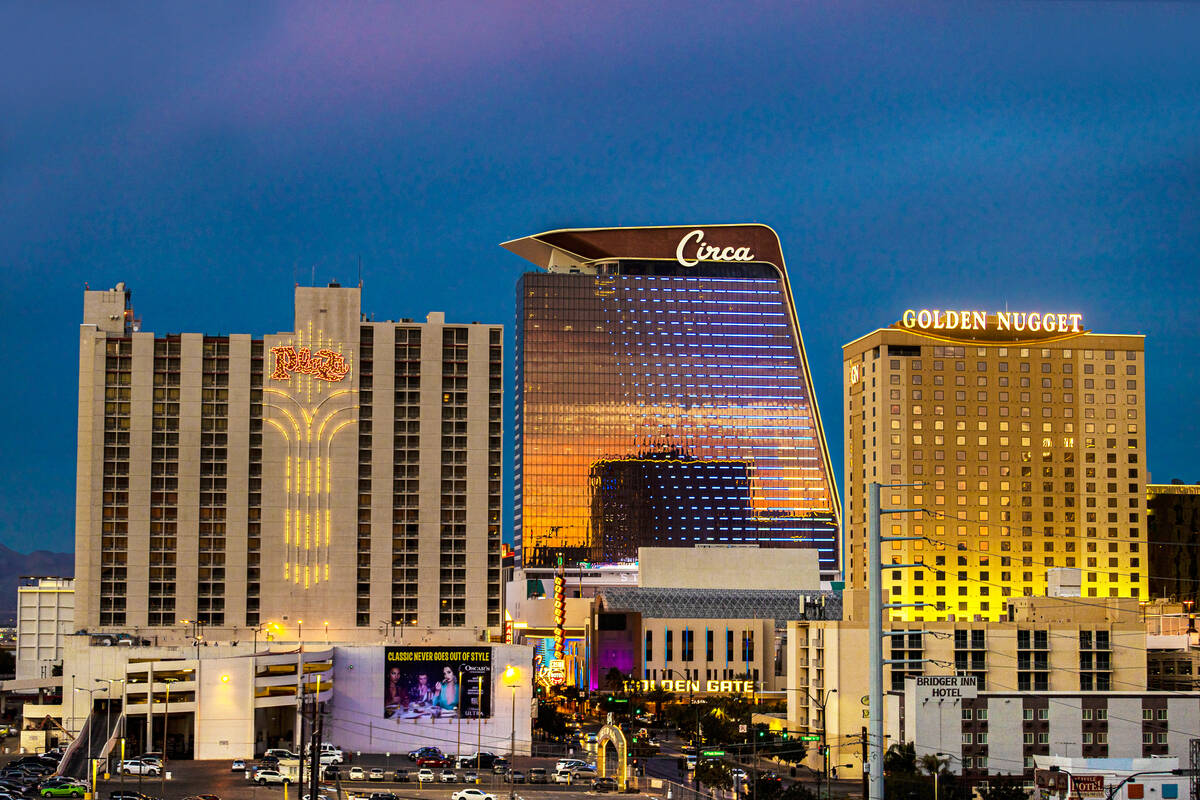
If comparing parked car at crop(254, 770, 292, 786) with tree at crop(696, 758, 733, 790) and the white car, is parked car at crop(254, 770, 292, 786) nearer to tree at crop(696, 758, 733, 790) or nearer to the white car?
the white car

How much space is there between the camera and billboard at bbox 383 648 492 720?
16650 centimetres

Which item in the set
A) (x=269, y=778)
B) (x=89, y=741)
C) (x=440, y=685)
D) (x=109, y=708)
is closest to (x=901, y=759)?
(x=269, y=778)

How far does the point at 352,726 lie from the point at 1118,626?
259 ft

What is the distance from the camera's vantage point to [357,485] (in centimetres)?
19575

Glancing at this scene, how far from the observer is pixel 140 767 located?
131250 mm

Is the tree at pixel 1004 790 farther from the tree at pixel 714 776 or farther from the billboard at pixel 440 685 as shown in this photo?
the billboard at pixel 440 685

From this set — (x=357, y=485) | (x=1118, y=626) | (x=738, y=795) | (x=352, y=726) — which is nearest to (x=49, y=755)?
(x=352, y=726)

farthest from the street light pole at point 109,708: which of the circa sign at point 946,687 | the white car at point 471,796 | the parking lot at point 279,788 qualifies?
the circa sign at point 946,687

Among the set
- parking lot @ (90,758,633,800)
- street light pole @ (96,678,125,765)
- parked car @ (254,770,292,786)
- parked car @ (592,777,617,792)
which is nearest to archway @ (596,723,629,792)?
parked car @ (592,777,617,792)

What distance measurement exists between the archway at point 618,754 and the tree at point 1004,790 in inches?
1096

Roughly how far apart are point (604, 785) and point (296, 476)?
3265 inches

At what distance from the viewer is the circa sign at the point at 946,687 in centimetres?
12681

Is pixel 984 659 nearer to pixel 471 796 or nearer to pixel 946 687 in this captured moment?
pixel 946 687

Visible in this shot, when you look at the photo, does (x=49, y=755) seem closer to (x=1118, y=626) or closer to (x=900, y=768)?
(x=900, y=768)
